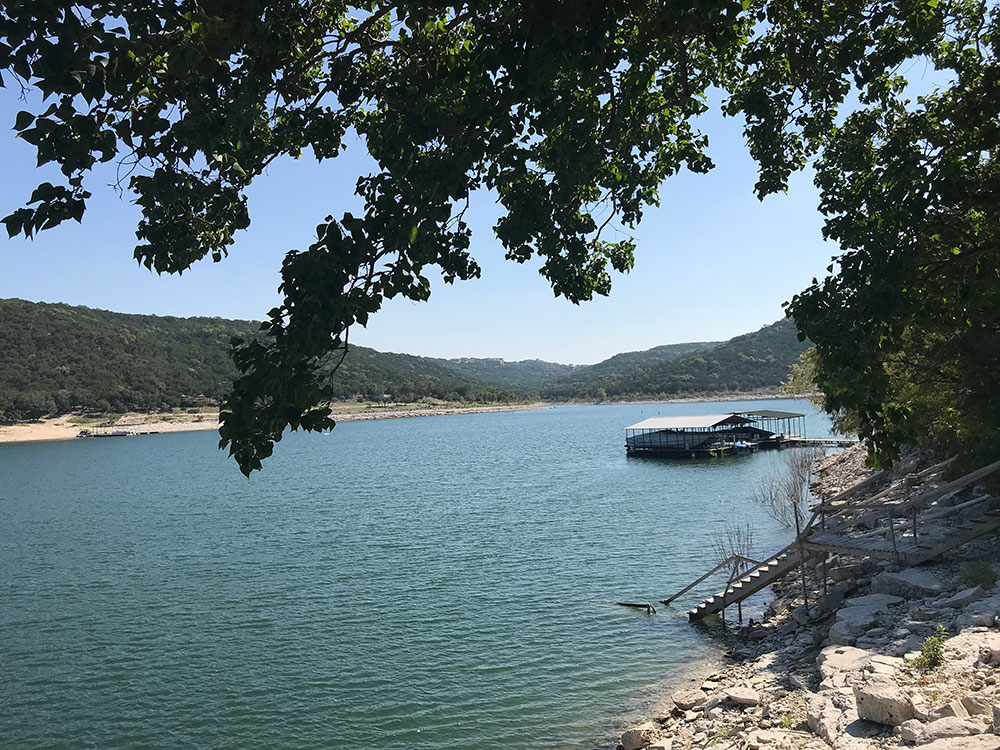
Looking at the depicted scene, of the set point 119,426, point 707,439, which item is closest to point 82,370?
point 119,426

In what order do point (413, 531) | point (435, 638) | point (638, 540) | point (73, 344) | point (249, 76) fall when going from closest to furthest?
point (249, 76), point (435, 638), point (638, 540), point (413, 531), point (73, 344)

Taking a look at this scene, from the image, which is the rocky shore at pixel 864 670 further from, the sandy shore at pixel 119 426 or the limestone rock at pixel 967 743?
the sandy shore at pixel 119 426

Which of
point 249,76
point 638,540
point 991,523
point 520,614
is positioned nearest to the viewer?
point 249,76

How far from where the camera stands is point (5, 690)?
737 inches

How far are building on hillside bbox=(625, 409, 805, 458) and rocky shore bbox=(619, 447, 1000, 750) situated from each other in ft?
187

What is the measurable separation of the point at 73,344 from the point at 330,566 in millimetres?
175476

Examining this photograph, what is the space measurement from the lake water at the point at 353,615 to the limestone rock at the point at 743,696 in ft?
8.50

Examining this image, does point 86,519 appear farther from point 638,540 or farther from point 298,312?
point 298,312

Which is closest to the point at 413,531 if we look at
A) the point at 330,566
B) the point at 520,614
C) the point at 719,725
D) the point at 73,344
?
the point at 330,566

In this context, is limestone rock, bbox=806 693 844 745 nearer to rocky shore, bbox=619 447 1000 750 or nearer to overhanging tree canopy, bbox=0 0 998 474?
rocky shore, bbox=619 447 1000 750

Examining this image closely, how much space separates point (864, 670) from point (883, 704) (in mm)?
2492

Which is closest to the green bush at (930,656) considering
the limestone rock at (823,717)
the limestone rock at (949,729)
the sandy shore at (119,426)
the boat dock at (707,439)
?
the limestone rock at (823,717)

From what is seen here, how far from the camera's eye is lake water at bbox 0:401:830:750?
1662 centimetres

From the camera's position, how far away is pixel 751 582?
21.4m
